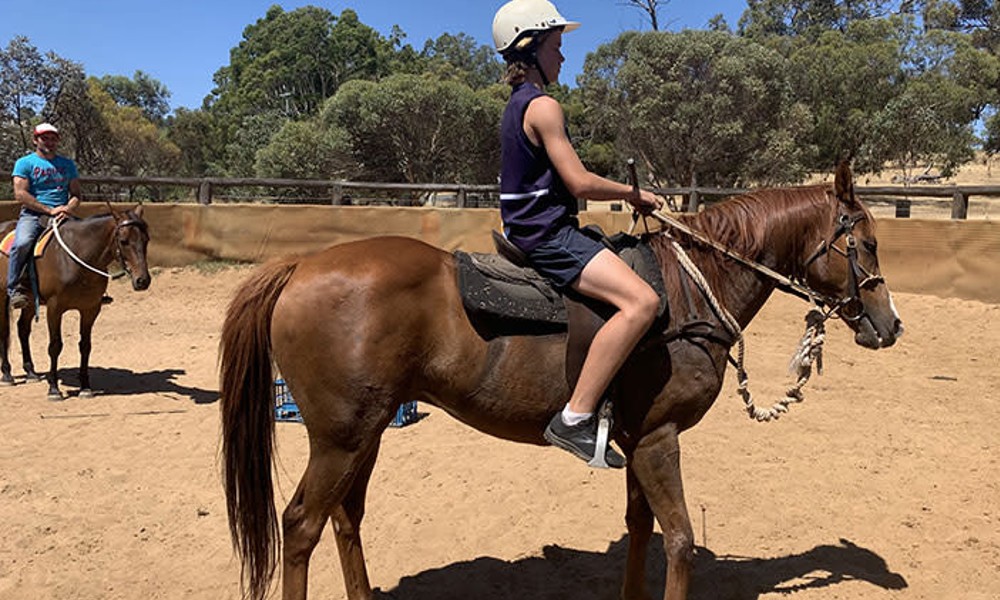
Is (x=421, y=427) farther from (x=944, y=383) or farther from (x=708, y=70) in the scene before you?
(x=708, y=70)

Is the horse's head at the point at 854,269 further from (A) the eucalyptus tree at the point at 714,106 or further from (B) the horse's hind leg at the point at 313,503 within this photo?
(A) the eucalyptus tree at the point at 714,106

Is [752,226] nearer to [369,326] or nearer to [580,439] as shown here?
[580,439]

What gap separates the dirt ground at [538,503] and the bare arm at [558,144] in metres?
2.14

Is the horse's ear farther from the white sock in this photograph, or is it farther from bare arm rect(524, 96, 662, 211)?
the white sock

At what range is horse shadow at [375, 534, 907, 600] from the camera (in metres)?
3.60

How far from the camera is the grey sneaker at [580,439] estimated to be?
284 centimetres

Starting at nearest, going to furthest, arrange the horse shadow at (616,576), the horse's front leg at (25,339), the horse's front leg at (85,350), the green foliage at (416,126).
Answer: the horse shadow at (616,576)
the horse's front leg at (85,350)
the horse's front leg at (25,339)
the green foliage at (416,126)

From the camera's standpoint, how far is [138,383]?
7.54 m

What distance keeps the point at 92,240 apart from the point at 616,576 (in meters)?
6.33

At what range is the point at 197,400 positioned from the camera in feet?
22.7

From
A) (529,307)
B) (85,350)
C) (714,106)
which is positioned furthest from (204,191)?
(714,106)

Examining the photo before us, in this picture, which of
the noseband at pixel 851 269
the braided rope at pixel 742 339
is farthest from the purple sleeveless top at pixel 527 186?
the noseband at pixel 851 269

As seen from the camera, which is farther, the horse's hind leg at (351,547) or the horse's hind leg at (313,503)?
the horse's hind leg at (351,547)

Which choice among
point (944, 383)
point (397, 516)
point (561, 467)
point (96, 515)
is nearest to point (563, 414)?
point (397, 516)
